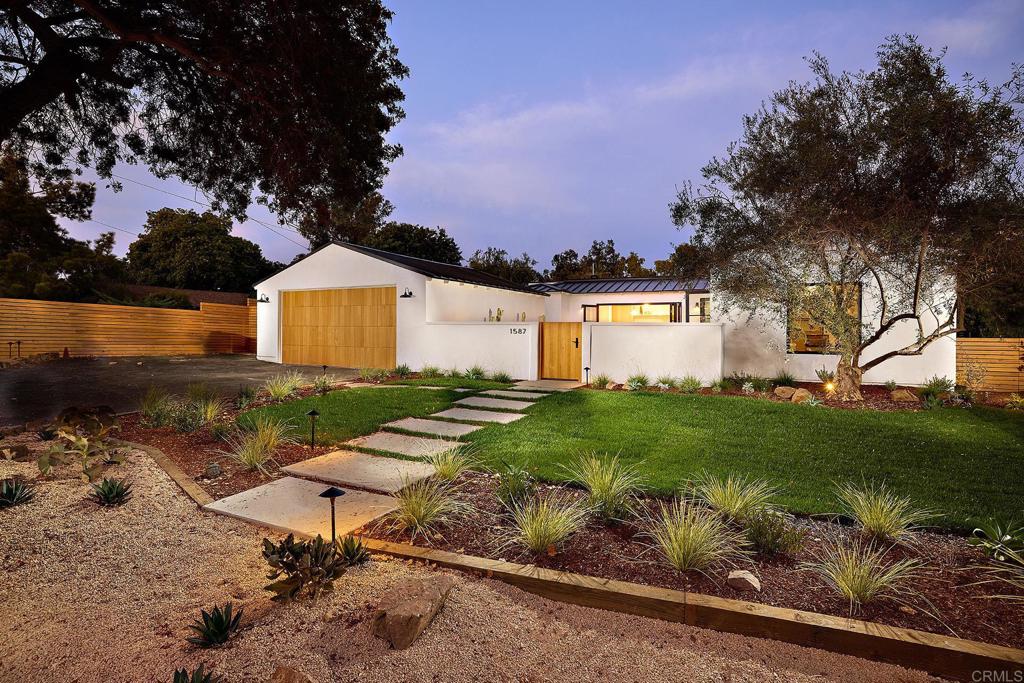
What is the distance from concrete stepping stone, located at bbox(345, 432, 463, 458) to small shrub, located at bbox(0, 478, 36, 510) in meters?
2.82

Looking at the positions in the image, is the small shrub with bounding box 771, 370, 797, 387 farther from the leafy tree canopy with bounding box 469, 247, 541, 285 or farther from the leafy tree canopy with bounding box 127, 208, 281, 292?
the leafy tree canopy with bounding box 127, 208, 281, 292

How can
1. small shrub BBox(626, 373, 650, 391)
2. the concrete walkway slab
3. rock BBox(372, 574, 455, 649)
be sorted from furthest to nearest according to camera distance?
the concrete walkway slab → small shrub BBox(626, 373, 650, 391) → rock BBox(372, 574, 455, 649)

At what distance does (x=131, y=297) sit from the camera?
2083 centimetres

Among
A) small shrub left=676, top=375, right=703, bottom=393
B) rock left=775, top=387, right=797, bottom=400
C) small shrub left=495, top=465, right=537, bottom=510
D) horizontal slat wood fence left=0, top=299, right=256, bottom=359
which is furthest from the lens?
horizontal slat wood fence left=0, top=299, right=256, bottom=359

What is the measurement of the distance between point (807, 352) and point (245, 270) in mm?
31281

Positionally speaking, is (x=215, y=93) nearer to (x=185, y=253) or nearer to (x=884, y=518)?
(x=884, y=518)

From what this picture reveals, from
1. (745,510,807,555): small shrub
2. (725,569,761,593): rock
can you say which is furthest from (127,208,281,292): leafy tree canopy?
(725,569,761,593): rock

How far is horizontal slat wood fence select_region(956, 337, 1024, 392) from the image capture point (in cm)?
1273

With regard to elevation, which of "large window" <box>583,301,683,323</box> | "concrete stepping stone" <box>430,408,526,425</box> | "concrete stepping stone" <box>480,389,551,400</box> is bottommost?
"concrete stepping stone" <box>430,408,526,425</box>

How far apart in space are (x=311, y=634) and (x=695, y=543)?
211 cm

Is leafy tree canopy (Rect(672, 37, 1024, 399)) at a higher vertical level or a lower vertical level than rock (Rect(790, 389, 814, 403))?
higher

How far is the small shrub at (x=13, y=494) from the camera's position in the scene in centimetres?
396

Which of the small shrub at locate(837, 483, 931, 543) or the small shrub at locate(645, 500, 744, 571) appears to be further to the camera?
the small shrub at locate(837, 483, 931, 543)

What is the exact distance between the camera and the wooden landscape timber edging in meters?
2.24
